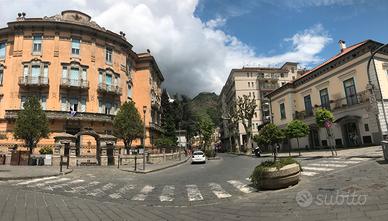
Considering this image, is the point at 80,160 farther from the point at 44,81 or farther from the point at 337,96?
the point at 337,96

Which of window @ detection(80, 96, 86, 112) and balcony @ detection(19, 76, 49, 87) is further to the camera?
window @ detection(80, 96, 86, 112)

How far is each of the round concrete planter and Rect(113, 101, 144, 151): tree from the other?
24245 millimetres

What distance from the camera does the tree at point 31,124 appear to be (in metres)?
26.1

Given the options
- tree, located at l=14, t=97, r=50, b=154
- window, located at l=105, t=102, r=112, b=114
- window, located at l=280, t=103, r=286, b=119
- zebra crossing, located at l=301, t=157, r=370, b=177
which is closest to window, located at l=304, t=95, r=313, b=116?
window, located at l=280, t=103, r=286, b=119

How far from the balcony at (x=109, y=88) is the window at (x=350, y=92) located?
2940cm

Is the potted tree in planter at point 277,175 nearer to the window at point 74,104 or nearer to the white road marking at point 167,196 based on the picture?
the white road marking at point 167,196

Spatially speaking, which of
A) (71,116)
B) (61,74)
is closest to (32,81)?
(61,74)

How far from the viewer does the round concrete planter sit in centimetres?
892

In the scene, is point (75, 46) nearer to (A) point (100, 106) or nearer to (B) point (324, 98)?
(A) point (100, 106)

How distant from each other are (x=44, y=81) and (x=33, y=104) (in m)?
7.40

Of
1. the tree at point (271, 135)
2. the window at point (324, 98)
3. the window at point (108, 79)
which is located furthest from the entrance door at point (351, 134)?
the window at point (108, 79)

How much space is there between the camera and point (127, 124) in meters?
31.2

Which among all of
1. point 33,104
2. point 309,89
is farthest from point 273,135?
point 33,104

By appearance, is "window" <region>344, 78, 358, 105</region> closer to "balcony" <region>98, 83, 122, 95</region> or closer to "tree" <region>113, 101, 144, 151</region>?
"tree" <region>113, 101, 144, 151</region>
